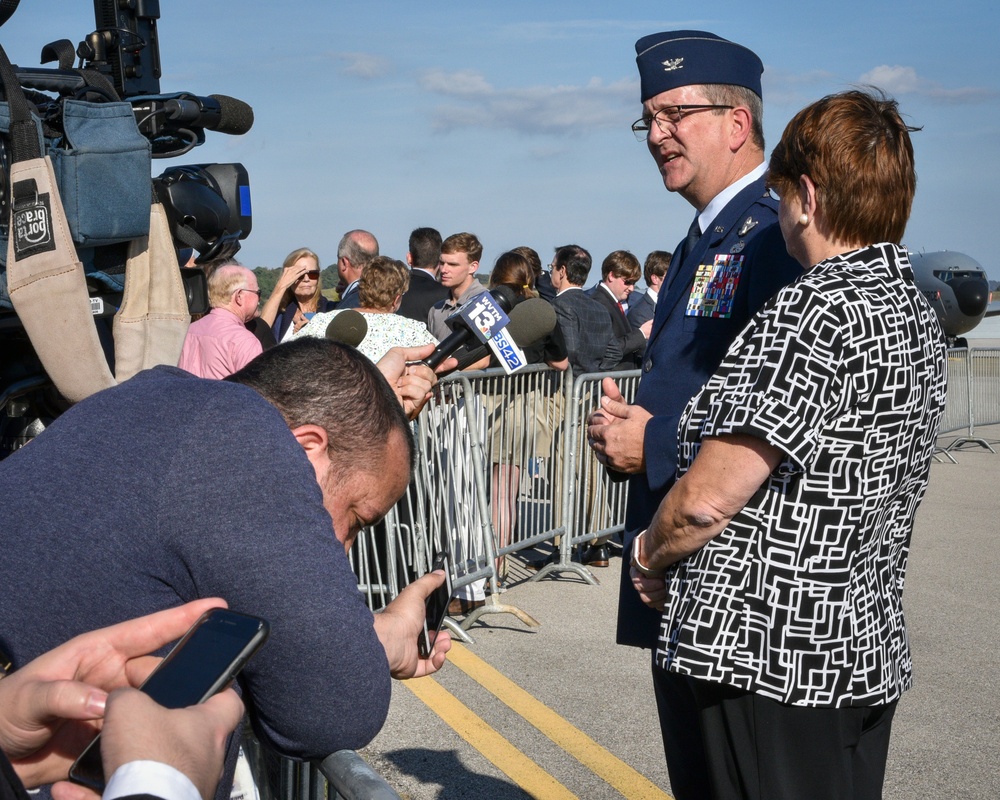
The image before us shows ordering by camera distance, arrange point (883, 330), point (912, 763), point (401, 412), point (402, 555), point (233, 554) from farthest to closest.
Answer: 1. point (402, 555)
2. point (912, 763)
3. point (883, 330)
4. point (401, 412)
5. point (233, 554)

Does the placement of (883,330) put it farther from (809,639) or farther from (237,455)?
(237,455)

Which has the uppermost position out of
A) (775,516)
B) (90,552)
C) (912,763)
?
(90,552)

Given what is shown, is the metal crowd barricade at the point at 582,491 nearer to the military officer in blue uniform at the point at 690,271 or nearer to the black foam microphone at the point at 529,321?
the black foam microphone at the point at 529,321

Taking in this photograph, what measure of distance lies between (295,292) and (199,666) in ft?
22.0

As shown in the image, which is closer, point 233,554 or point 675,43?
point 233,554

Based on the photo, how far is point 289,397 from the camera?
1877 millimetres

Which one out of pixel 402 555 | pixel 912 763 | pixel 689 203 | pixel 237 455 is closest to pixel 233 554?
pixel 237 455

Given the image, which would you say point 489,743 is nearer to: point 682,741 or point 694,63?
point 682,741

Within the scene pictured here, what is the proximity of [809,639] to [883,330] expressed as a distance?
653 millimetres

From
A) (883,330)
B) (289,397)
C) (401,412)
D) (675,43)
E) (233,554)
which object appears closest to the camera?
(233,554)

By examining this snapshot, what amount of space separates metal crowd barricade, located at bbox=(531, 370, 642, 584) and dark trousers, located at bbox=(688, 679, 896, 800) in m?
4.68

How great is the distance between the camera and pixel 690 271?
289cm

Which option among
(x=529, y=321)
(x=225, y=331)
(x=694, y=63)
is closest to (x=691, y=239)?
(x=694, y=63)

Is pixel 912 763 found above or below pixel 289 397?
below
